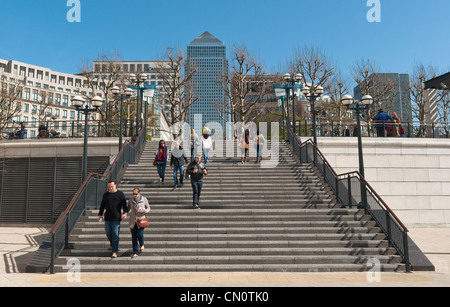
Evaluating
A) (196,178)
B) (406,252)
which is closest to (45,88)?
(196,178)

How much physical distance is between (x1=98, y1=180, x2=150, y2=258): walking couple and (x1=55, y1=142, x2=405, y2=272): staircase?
1.27 feet

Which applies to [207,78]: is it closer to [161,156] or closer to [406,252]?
[161,156]

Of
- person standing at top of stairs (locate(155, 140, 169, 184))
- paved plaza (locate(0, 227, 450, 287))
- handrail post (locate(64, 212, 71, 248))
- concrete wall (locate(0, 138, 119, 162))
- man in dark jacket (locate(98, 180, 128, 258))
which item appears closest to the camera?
paved plaza (locate(0, 227, 450, 287))

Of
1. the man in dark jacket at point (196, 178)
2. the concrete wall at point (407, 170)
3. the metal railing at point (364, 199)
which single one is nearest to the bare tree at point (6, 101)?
the man in dark jacket at point (196, 178)

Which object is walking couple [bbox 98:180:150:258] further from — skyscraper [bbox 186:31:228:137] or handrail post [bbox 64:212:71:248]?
skyscraper [bbox 186:31:228:137]

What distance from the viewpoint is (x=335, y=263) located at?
25.8ft

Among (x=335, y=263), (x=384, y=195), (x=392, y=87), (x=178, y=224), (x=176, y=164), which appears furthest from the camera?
(x=392, y=87)

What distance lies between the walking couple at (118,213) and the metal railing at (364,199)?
614 cm

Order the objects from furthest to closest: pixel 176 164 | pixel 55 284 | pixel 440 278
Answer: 1. pixel 176 164
2. pixel 440 278
3. pixel 55 284

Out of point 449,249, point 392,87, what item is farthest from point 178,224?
point 392,87

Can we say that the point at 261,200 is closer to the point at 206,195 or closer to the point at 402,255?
the point at 206,195

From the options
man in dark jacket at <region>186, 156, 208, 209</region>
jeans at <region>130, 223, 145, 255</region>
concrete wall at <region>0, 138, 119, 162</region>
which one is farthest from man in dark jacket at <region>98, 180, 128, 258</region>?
concrete wall at <region>0, 138, 119, 162</region>

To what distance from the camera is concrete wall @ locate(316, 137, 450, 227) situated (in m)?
16.1
